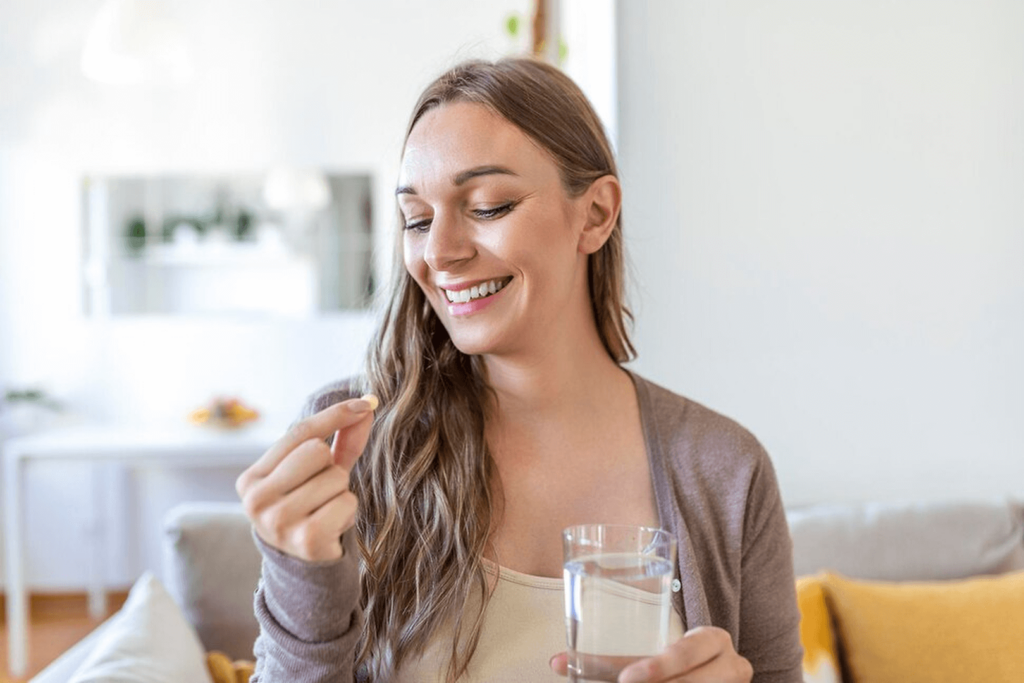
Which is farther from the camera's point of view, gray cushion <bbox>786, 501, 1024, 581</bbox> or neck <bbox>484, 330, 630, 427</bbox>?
gray cushion <bbox>786, 501, 1024, 581</bbox>

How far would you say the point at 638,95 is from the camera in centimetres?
210

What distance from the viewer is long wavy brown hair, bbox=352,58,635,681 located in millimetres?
1208

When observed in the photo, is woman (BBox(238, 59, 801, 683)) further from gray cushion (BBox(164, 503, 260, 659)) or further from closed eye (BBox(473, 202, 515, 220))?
gray cushion (BBox(164, 503, 260, 659))

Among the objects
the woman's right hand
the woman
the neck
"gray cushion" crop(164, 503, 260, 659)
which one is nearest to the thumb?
the woman's right hand

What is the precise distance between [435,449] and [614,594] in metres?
0.52

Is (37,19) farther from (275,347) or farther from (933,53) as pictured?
(933,53)

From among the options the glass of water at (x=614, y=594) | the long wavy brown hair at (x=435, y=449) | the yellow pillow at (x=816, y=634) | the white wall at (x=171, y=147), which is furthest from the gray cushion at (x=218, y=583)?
the white wall at (x=171, y=147)

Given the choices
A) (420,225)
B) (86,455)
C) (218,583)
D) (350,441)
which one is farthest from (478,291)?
(86,455)

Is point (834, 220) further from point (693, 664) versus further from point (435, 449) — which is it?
point (693, 664)

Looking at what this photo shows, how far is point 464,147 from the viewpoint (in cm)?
121

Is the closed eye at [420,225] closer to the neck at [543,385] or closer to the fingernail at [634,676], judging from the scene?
the neck at [543,385]

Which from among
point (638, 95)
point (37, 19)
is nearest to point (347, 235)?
point (37, 19)

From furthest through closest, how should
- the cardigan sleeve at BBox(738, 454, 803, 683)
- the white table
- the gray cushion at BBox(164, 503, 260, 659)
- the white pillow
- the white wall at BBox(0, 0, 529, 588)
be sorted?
the white wall at BBox(0, 0, 529, 588)
the white table
the gray cushion at BBox(164, 503, 260, 659)
the white pillow
the cardigan sleeve at BBox(738, 454, 803, 683)

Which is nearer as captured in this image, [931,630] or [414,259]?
[414,259]
